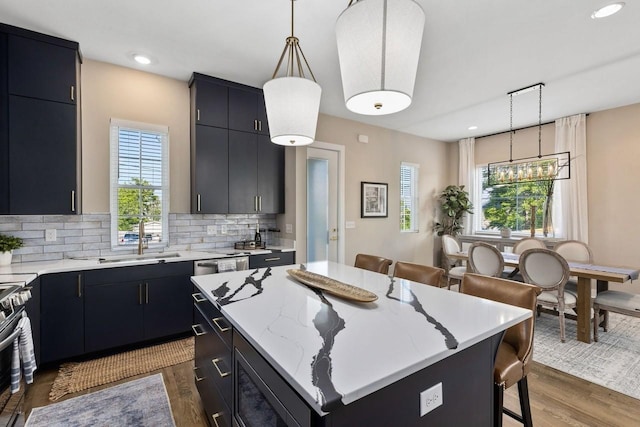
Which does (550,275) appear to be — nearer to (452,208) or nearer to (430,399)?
(452,208)

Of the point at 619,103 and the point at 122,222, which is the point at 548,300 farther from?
the point at 122,222

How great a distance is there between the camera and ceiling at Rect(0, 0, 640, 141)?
2.31 metres

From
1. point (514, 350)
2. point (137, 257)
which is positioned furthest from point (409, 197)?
point (137, 257)

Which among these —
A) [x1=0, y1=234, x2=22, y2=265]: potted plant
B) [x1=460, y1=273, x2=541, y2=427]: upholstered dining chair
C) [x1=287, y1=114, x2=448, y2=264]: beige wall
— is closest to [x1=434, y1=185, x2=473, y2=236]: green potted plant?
[x1=287, y1=114, x2=448, y2=264]: beige wall

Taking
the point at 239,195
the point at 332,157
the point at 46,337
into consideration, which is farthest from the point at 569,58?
the point at 46,337

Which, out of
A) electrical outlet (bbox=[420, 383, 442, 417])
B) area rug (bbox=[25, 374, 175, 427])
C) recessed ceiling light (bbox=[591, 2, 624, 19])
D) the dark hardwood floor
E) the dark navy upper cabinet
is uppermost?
recessed ceiling light (bbox=[591, 2, 624, 19])

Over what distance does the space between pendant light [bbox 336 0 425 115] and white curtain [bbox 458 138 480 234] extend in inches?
225

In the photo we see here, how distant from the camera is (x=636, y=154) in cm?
425

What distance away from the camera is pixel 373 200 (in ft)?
17.1

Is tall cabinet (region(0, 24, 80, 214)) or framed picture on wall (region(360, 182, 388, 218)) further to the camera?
framed picture on wall (region(360, 182, 388, 218))

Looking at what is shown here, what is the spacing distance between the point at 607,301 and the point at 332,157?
3.75 m

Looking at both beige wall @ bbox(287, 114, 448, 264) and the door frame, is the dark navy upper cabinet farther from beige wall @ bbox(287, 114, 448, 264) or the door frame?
the door frame

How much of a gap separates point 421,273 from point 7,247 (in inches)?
141

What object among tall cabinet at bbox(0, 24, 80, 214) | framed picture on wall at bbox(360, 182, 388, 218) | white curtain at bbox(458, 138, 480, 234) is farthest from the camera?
white curtain at bbox(458, 138, 480, 234)
